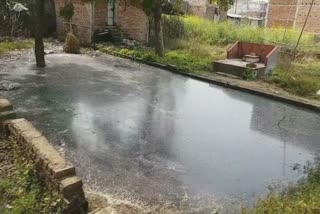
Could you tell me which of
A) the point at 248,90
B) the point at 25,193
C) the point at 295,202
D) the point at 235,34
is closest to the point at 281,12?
the point at 235,34

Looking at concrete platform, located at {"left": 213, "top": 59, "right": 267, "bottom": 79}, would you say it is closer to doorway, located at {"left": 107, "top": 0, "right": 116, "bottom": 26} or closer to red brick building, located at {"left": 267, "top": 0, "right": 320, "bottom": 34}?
doorway, located at {"left": 107, "top": 0, "right": 116, "bottom": 26}

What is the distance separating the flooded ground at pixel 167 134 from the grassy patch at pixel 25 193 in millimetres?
595

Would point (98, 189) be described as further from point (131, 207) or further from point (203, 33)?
point (203, 33)

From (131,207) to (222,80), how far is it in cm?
656

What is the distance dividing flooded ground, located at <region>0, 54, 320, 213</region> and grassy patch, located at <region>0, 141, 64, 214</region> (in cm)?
60

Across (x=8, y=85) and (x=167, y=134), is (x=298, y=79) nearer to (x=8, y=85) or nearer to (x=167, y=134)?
(x=167, y=134)

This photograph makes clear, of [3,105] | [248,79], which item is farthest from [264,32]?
[3,105]

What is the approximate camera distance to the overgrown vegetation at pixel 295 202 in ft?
9.39

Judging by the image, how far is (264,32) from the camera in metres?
15.1

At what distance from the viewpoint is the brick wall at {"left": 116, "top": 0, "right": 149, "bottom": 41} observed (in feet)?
55.4

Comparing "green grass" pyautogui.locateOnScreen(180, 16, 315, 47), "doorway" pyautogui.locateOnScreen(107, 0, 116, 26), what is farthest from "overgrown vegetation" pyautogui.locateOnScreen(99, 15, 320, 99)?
"doorway" pyautogui.locateOnScreen(107, 0, 116, 26)

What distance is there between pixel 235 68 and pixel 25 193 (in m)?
7.75

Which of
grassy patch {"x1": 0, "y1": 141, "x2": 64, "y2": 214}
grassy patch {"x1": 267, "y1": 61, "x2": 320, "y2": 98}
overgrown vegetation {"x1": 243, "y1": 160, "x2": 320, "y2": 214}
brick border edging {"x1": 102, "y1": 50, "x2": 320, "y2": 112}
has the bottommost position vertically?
brick border edging {"x1": 102, "y1": 50, "x2": 320, "y2": 112}

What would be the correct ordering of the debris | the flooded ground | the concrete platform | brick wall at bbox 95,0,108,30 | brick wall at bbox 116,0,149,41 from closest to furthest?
1. the flooded ground
2. the debris
3. the concrete platform
4. brick wall at bbox 95,0,108,30
5. brick wall at bbox 116,0,149,41
